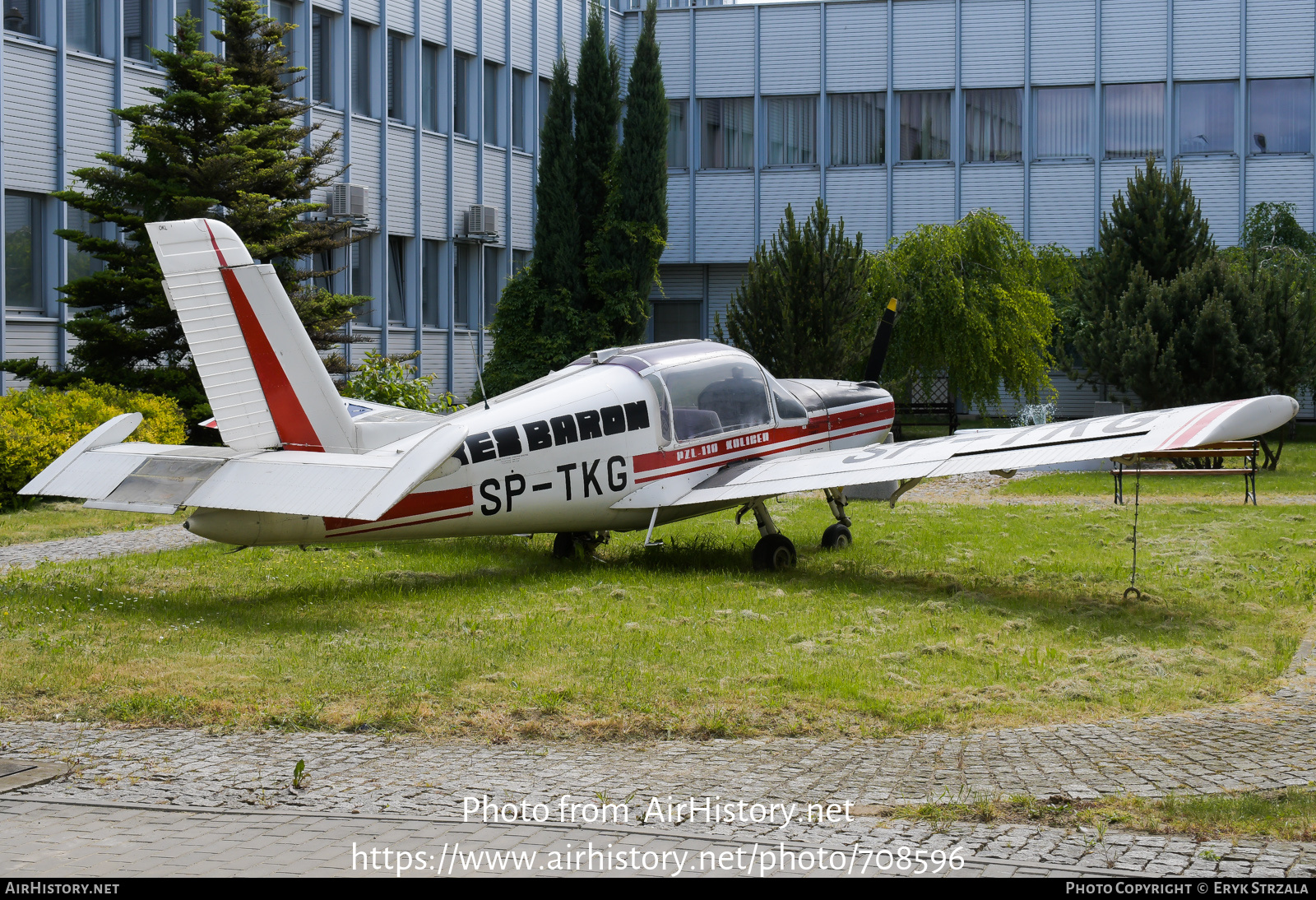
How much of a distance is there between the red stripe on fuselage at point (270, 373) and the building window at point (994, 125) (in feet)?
105

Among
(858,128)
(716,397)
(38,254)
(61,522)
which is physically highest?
(858,128)

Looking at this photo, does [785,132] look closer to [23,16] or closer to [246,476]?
[23,16]

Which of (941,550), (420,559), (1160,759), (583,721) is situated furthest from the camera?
(941,550)

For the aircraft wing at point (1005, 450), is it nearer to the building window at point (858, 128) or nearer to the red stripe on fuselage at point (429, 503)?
the red stripe on fuselage at point (429, 503)

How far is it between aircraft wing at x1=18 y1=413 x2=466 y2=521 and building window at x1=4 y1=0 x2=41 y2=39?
1445 cm

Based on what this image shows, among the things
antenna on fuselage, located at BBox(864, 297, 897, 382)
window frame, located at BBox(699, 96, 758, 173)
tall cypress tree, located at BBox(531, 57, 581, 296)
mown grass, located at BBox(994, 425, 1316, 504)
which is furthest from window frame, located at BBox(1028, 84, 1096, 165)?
antenna on fuselage, located at BBox(864, 297, 897, 382)

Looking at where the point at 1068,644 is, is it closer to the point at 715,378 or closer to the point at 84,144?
the point at 715,378

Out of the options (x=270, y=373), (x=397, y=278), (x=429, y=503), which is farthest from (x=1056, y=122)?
(x=270, y=373)

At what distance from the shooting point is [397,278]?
32.0 m

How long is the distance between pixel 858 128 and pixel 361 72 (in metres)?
16.1

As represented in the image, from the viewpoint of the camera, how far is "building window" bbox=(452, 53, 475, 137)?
3384cm

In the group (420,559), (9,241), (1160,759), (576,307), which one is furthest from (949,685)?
(576,307)

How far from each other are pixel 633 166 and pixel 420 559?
1881cm

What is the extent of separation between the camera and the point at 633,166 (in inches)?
1185
